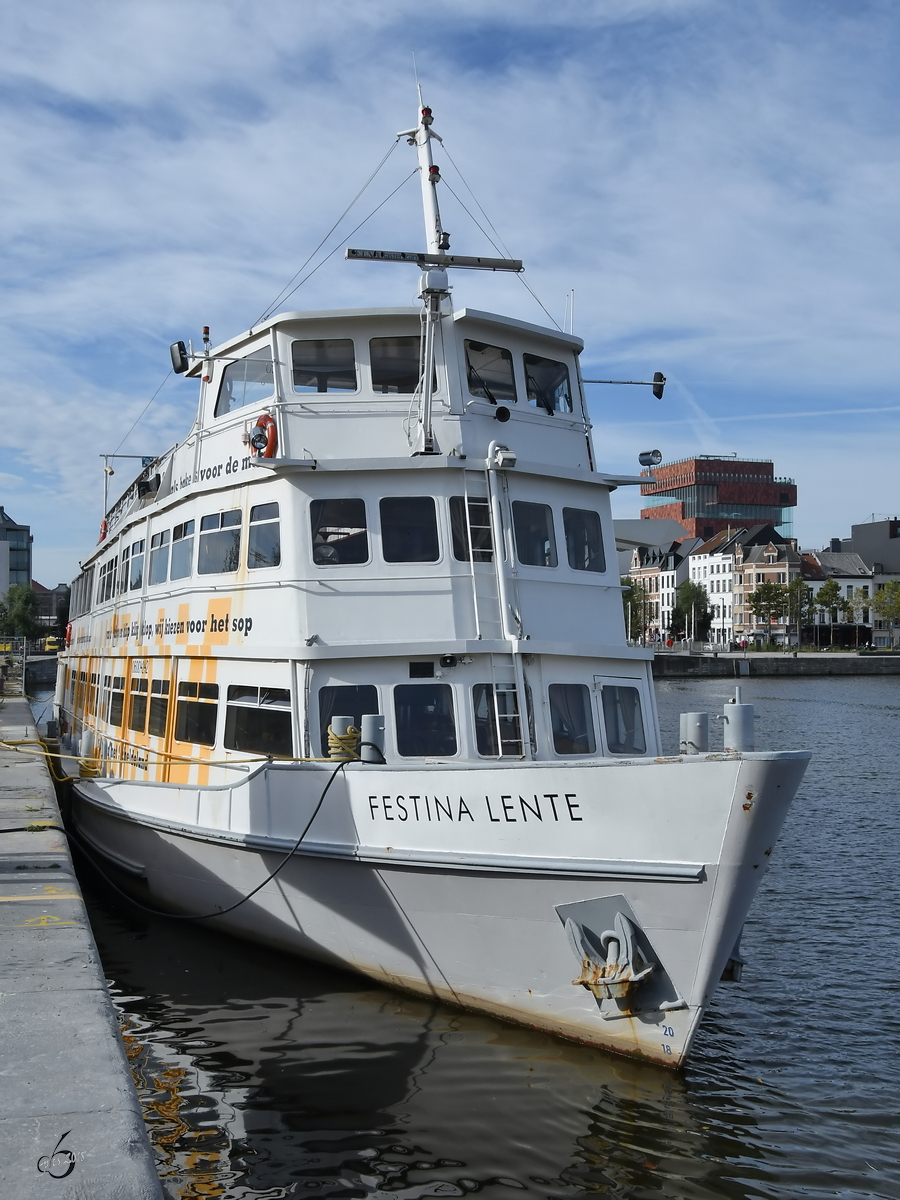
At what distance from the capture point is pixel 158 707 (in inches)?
523

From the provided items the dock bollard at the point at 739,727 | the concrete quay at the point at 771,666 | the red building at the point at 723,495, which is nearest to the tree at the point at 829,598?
the concrete quay at the point at 771,666

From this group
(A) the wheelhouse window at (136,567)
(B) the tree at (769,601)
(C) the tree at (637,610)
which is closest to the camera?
(A) the wheelhouse window at (136,567)

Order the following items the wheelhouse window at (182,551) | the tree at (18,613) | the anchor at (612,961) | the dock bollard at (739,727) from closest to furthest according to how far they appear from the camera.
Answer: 1. the dock bollard at (739,727)
2. the anchor at (612,961)
3. the wheelhouse window at (182,551)
4. the tree at (18,613)

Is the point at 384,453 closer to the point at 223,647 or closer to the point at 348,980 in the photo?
the point at 223,647

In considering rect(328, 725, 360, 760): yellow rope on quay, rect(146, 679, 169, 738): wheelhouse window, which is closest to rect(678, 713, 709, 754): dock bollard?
rect(328, 725, 360, 760): yellow rope on quay

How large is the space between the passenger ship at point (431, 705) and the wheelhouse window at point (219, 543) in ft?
0.12

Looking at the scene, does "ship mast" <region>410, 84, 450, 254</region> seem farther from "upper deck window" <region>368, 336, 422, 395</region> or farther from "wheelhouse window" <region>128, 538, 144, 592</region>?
"wheelhouse window" <region>128, 538, 144, 592</region>

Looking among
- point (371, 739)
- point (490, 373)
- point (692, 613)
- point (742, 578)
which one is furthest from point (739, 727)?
point (742, 578)

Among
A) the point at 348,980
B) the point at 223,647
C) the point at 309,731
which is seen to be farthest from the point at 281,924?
the point at 223,647

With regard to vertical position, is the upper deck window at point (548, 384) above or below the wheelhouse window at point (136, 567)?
above

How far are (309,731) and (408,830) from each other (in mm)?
1561

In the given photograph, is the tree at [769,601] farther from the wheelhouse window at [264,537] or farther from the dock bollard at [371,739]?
the dock bollard at [371,739]

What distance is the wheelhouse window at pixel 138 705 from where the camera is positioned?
13984 mm

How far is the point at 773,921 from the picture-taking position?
14.5 meters
